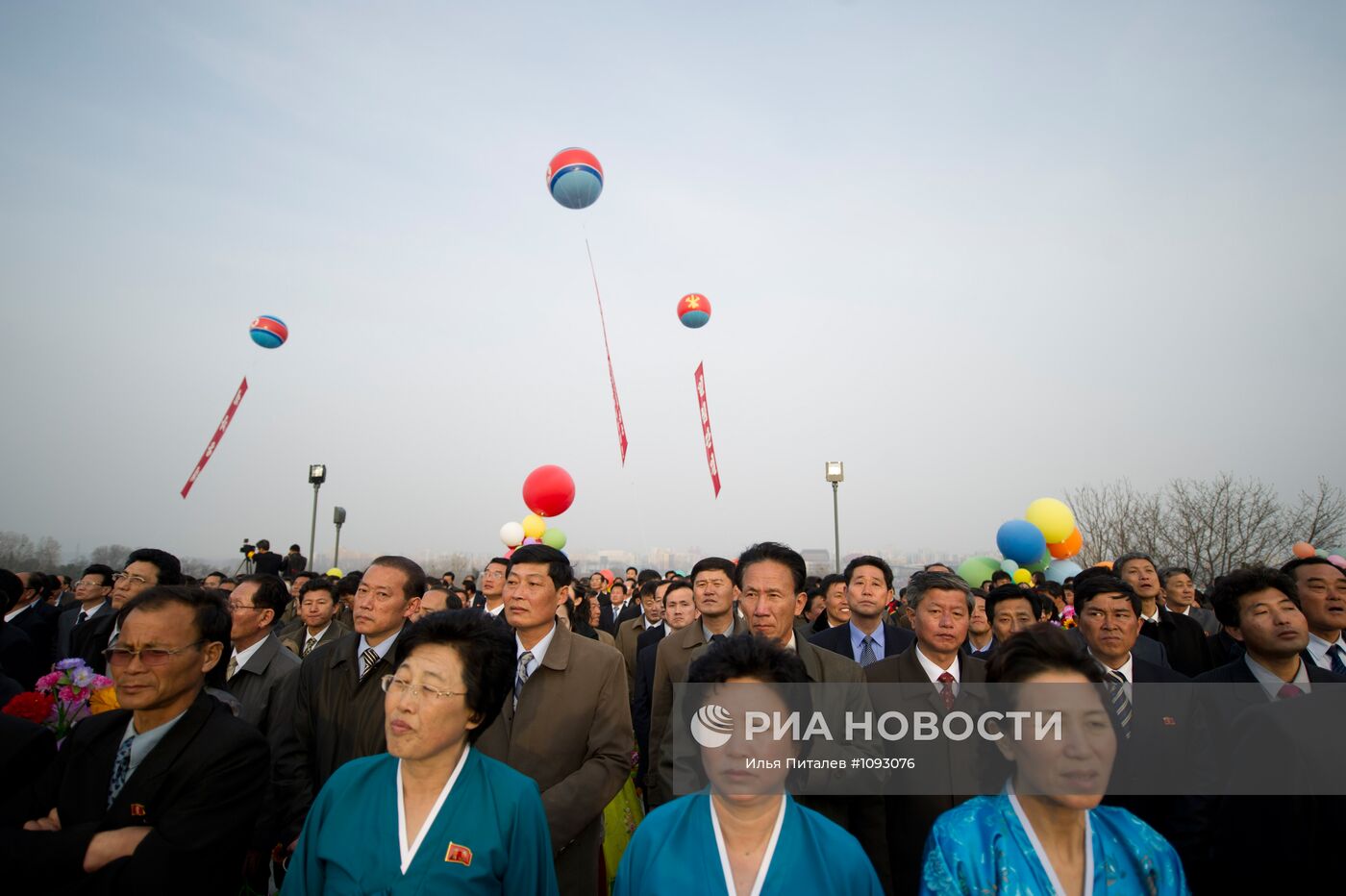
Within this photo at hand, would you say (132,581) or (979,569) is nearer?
(132,581)

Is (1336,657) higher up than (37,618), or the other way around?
(1336,657)

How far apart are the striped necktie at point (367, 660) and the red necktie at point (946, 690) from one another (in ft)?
9.73

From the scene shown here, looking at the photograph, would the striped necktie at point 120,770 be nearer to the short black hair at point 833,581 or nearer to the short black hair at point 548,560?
the short black hair at point 548,560

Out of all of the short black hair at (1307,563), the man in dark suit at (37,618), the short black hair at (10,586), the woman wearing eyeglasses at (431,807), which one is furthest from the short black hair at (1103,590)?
the man in dark suit at (37,618)

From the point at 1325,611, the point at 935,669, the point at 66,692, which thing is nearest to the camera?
the point at 66,692

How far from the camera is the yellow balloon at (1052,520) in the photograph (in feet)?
37.3

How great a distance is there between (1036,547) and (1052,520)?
0.73 metres

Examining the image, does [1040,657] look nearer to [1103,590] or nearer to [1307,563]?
[1103,590]

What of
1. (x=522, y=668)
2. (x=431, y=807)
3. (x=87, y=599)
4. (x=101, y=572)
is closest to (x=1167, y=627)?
(x=522, y=668)

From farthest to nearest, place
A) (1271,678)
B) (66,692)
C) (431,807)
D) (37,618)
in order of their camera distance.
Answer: (37,618) < (1271,678) < (66,692) < (431,807)

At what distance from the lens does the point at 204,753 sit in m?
2.26

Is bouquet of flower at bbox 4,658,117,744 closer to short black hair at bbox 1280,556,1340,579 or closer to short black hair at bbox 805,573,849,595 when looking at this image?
short black hair at bbox 805,573,849,595

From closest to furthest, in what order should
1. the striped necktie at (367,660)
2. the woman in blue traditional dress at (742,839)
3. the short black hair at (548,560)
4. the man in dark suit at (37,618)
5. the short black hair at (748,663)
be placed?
the woman in blue traditional dress at (742,839) → the short black hair at (748,663) → the striped necktie at (367,660) → the short black hair at (548,560) → the man in dark suit at (37,618)

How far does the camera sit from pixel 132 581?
4836 mm
